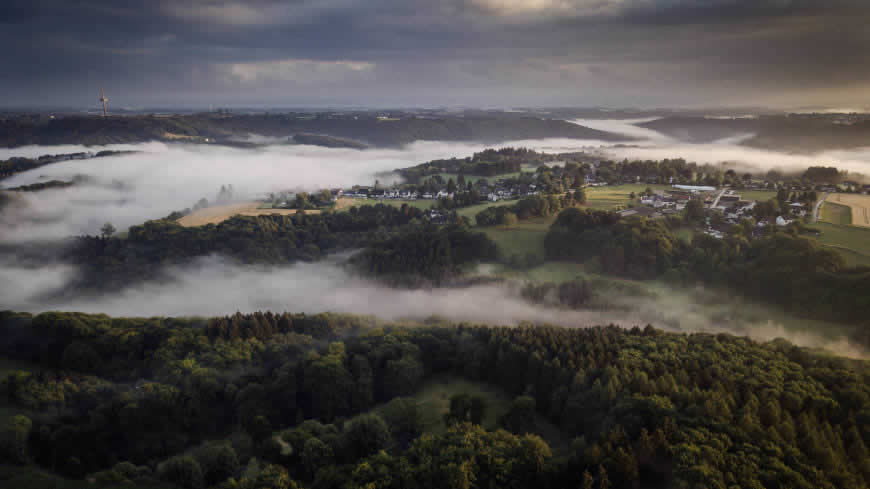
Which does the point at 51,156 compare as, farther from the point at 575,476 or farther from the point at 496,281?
the point at 575,476

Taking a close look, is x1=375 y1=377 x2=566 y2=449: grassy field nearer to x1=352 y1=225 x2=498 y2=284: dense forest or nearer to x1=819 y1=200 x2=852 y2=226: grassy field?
x1=352 y1=225 x2=498 y2=284: dense forest

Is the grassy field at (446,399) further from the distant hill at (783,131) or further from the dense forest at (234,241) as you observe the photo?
the distant hill at (783,131)

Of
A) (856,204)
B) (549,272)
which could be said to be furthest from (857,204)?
(549,272)

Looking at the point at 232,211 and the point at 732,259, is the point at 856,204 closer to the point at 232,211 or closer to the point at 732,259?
the point at 732,259

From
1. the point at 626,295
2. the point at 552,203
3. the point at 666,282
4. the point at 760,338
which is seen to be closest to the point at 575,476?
the point at 760,338

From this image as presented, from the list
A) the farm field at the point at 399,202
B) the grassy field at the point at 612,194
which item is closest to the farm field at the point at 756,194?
the grassy field at the point at 612,194

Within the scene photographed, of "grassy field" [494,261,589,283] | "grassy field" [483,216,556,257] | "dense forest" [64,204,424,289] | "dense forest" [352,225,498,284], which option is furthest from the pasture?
"grassy field" [494,261,589,283]

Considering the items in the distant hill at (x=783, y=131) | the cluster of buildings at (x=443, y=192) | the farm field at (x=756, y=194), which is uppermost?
the distant hill at (x=783, y=131)
